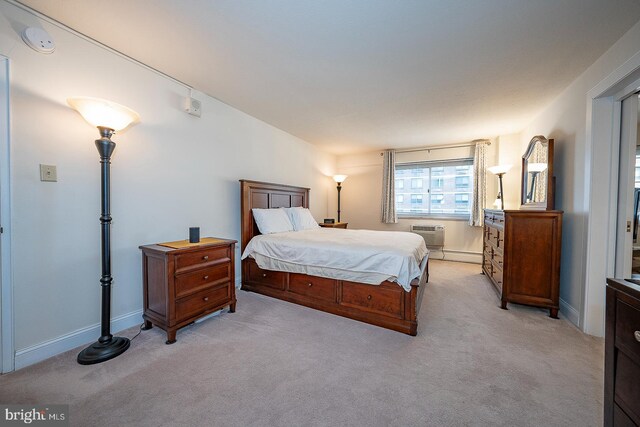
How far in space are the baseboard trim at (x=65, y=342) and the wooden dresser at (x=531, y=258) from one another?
12.9 feet

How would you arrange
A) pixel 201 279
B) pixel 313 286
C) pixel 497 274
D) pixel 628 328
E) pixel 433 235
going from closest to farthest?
1. pixel 628 328
2. pixel 201 279
3. pixel 313 286
4. pixel 497 274
5. pixel 433 235

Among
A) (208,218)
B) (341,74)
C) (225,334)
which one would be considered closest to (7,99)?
(208,218)

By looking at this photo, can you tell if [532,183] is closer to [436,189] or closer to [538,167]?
[538,167]

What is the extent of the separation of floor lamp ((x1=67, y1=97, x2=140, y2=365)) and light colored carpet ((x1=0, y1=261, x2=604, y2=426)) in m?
0.10

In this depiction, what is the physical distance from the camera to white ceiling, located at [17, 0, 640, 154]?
1.61m

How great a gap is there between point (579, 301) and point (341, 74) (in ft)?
10.5

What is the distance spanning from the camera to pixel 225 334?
84.5 inches

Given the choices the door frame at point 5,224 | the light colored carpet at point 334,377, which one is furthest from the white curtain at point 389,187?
the door frame at point 5,224

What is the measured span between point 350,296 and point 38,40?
323 cm

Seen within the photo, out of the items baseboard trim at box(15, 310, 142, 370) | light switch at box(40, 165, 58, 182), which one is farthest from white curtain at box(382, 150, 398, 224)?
light switch at box(40, 165, 58, 182)

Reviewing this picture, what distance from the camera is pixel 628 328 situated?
2.58 ft

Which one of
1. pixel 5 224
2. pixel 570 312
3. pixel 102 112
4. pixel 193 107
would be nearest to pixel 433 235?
pixel 570 312

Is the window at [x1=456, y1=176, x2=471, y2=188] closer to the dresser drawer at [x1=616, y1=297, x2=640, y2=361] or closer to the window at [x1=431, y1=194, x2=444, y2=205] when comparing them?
the window at [x1=431, y1=194, x2=444, y2=205]

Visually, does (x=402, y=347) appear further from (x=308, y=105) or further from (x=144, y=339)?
(x=308, y=105)
